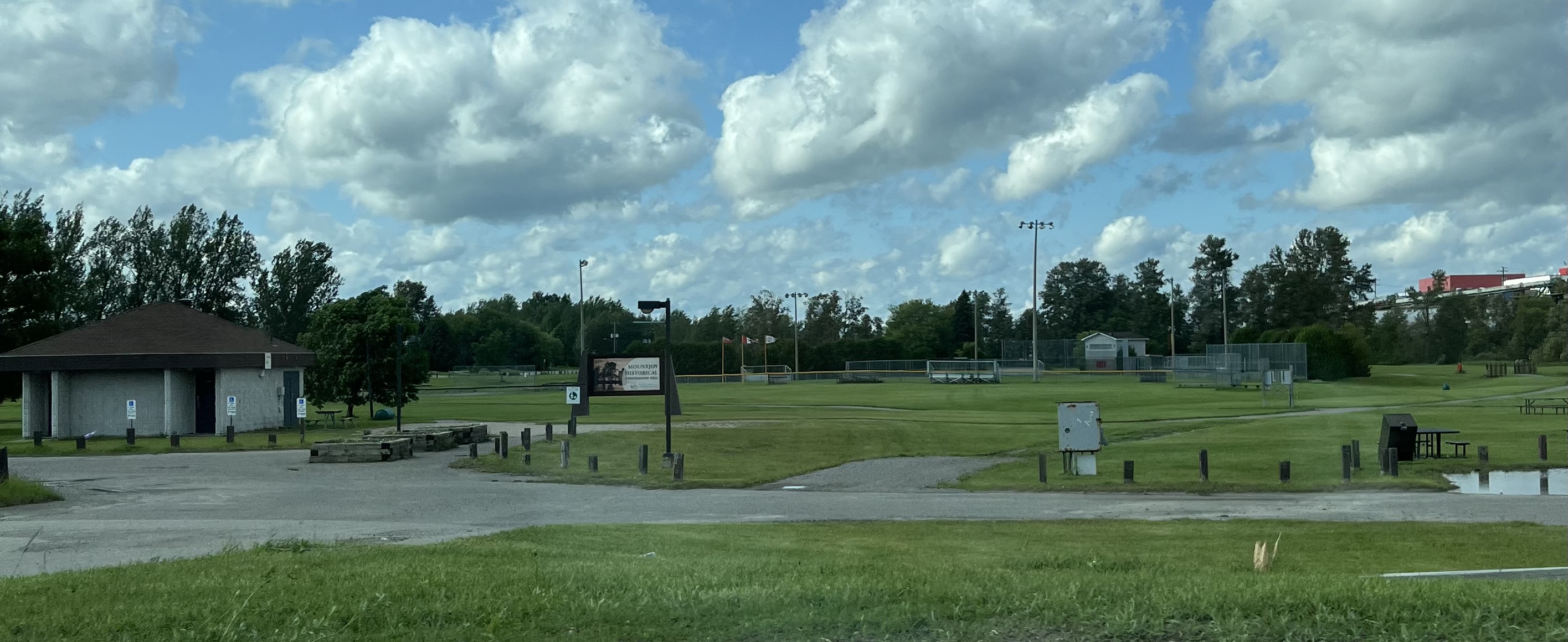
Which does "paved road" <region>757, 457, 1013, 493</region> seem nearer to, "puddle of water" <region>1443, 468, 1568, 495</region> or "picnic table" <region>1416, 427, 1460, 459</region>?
"puddle of water" <region>1443, 468, 1568, 495</region>

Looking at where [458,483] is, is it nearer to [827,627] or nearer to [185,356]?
[827,627]

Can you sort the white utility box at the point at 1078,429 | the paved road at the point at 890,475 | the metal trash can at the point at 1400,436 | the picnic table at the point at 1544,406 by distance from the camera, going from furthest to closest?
the picnic table at the point at 1544,406 → the metal trash can at the point at 1400,436 → the white utility box at the point at 1078,429 → the paved road at the point at 890,475

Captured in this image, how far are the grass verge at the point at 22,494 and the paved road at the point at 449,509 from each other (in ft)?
1.12

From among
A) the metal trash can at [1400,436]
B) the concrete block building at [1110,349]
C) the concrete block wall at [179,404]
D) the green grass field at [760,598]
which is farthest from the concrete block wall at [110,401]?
the concrete block building at [1110,349]

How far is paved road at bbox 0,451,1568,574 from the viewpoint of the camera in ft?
49.3

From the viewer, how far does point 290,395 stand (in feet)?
159

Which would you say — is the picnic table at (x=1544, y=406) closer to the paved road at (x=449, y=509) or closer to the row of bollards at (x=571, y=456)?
the paved road at (x=449, y=509)

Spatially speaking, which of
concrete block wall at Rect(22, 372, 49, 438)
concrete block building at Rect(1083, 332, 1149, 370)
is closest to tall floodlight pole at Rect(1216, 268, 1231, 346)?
concrete block building at Rect(1083, 332, 1149, 370)

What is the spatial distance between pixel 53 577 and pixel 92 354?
37.4 m

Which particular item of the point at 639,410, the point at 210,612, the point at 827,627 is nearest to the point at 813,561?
the point at 827,627

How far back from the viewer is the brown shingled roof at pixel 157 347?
42.2 metres

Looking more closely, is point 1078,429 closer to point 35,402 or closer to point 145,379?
point 145,379

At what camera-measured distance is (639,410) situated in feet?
188

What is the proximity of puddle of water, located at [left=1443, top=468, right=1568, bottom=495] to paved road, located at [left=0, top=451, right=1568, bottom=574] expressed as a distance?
1.53 metres
